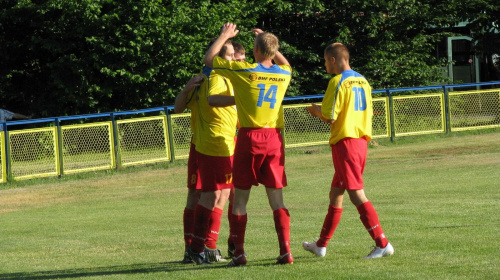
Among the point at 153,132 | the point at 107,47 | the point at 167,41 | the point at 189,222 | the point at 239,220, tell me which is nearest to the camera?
the point at 239,220

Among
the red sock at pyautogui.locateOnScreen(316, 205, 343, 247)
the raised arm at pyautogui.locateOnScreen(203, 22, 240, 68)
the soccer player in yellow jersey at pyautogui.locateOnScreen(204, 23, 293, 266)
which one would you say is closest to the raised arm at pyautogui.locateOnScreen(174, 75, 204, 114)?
the raised arm at pyautogui.locateOnScreen(203, 22, 240, 68)

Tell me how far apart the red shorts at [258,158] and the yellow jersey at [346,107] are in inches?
22.6

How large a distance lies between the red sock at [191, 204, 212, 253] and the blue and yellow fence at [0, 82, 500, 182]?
39.0ft

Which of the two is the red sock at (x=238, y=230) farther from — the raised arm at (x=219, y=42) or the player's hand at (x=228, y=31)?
the player's hand at (x=228, y=31)

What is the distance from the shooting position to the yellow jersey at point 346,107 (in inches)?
279

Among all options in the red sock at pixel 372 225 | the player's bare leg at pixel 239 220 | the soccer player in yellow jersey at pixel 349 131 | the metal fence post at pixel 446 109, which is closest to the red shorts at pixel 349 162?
the soccer player in yellow jersey at pixel 349 131

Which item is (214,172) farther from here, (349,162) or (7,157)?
(7,157)

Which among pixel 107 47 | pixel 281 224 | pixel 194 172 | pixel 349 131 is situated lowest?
pixel 281 224

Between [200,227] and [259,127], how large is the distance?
42.4 inches

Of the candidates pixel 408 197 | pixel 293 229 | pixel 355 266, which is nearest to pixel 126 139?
pixel 408 197

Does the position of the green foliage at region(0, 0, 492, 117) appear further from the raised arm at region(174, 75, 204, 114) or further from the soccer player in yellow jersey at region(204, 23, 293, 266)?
the soccer player in yellow jersey at region(204, 23, 293, 266)

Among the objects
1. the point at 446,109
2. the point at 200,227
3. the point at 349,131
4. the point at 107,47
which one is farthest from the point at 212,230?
the point at 446,109

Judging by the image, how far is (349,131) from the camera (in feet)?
23.4

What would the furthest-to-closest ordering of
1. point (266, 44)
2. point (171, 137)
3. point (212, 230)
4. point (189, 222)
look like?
1. point (171, 137)
2. point (189, 222)
3. point (212, 230)
4. point (266, 44)
